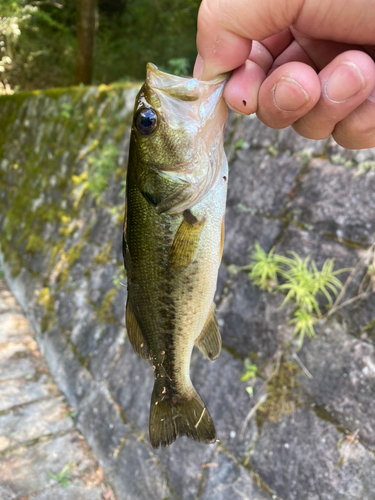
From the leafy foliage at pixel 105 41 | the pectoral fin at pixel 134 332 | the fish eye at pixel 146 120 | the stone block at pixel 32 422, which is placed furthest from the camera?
the leafy foliage at pixel 105 41

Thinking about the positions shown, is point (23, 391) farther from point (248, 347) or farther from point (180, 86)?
point (180, 86)

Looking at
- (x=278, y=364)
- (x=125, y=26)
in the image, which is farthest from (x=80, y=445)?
(x=125, y=26)

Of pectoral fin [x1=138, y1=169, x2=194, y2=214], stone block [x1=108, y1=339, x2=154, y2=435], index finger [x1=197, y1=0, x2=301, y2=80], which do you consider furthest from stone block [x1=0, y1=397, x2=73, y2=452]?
index finger [x1=197, y1=0, x2=301, y2=80]

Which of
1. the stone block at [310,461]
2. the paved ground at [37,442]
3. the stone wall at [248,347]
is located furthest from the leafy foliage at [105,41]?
the stone block at [310,461]

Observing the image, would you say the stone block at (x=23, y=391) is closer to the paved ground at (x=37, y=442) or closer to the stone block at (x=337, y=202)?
the paved ground at (x=37, y=442)

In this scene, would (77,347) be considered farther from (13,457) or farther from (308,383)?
(308,383)

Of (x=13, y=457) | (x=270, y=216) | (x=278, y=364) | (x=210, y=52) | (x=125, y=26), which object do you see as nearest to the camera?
(x=210, y=52)

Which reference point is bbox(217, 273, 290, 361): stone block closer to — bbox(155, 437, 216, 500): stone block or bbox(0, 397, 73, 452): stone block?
bbox(155, 437, 216, 500): stone block
